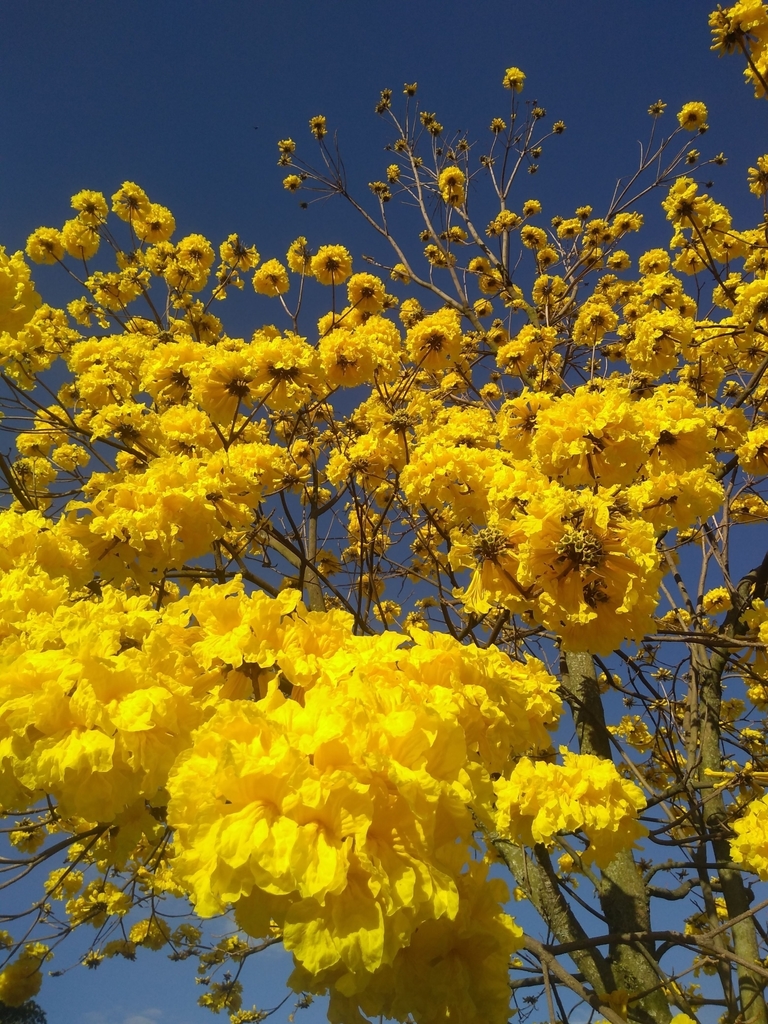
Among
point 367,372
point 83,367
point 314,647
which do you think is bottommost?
point 314,647

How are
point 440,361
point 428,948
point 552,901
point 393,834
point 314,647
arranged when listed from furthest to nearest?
point 440,361
point 552,901
point 314,647
point 428,948
point 393,834

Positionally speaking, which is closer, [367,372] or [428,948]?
[428,948]

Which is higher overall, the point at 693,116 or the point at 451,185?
the point at 451,185

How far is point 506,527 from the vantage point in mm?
2379

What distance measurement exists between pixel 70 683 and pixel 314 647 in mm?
549

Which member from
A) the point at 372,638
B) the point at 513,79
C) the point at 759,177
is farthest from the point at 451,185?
the point at 372,638

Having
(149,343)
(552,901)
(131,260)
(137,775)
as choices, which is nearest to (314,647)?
(137,775)

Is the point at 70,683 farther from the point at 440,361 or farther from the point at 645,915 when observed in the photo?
the point at 645,915

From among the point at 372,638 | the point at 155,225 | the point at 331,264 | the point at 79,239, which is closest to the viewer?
the point at 372,638

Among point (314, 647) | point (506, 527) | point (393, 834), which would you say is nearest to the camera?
point (393, 834)

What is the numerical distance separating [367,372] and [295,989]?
3.20 m

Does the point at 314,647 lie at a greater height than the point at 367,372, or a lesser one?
lesser

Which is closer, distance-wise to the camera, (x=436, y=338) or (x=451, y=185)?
(x=436, y=338)

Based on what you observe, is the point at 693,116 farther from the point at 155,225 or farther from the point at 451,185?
the point at 155,225
